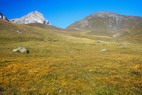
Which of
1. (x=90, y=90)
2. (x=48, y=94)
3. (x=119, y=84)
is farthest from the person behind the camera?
(x=119, y=84)

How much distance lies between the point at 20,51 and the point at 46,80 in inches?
948

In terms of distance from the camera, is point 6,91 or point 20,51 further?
point 20,51

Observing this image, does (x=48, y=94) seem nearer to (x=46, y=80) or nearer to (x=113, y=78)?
(x=46, y=80)

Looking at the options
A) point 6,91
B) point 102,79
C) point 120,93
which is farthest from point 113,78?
point 6,91

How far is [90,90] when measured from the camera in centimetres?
1056

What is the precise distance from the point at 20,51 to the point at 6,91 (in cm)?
2512

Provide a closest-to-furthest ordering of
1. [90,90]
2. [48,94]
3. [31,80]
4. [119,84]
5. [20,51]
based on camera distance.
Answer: [48,94] < [90,90] < [119,84] < [31,80] < [20,51]

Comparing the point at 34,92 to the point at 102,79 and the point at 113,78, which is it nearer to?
the point at 102,79

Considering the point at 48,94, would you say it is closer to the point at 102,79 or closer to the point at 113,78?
the point at 102,79

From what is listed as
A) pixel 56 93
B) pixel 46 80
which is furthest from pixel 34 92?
pixel 46 80

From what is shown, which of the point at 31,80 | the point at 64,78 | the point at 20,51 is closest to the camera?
the point at 31,80

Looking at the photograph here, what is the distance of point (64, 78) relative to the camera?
1373 centimetres

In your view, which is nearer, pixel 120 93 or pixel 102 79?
pixel 120 93

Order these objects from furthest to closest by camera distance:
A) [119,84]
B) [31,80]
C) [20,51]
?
[20,51]
[31,80]
[119,84]
